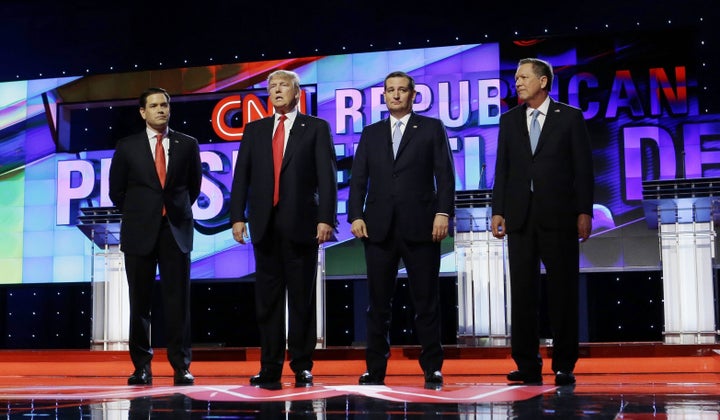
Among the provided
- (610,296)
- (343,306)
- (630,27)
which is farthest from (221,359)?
(630,27)

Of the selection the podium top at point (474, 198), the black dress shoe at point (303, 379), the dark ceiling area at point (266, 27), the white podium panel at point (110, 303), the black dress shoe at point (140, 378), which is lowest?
the black dress shoe at point (140, 378)

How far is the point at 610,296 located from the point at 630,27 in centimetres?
221

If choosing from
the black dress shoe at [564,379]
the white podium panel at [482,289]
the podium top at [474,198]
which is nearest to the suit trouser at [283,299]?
the black dress shoe at [564,379]

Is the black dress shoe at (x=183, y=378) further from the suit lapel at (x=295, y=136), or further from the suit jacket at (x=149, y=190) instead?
the suit lapel at (x=295, y=136)

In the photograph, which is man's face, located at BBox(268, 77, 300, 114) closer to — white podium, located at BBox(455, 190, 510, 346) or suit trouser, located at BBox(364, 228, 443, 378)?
suit trouser, located at BBox(364, 228, 443, 378)

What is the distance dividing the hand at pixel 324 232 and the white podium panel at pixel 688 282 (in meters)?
2.21

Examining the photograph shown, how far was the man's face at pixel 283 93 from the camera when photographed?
12.8 feet

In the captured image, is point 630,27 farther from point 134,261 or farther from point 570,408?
point 570,408

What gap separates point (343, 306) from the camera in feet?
26.9

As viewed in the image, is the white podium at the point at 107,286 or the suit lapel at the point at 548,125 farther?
the white podium at the point at 107,286

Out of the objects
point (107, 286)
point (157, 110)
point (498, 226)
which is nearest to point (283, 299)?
point (498, 226)

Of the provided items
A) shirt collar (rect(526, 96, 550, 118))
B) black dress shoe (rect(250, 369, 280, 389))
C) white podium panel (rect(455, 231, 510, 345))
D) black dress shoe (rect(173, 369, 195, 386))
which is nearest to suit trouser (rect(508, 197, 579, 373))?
shirt collar (rect(526, 96, 550, 118))

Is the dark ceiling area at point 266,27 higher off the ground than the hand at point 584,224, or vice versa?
the dark ceiling area at point 266,27

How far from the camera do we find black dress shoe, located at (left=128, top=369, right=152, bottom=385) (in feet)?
13.2
